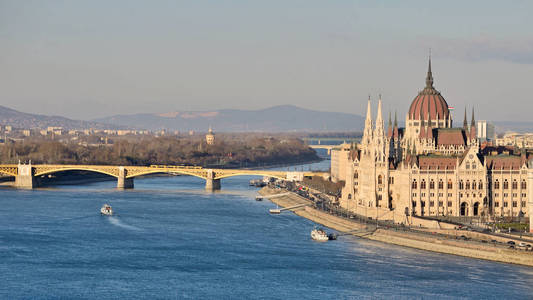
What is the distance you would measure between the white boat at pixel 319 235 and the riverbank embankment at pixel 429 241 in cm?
340

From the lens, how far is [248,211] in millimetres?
93250

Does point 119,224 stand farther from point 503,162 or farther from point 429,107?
point 503,162

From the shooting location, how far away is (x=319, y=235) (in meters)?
72.9

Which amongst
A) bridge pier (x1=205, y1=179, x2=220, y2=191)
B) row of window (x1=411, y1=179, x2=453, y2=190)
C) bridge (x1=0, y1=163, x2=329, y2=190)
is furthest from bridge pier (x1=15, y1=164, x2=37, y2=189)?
row of window (x1=411, y1=179, x2=453, y2=190)

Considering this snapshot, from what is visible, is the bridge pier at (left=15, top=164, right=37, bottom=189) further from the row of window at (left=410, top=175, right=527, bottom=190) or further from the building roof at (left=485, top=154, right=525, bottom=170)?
the building roof at (left=485, top=154, right=525, bottom=170)

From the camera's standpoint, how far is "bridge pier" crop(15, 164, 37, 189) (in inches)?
4875

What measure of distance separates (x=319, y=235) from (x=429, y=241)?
8.84m

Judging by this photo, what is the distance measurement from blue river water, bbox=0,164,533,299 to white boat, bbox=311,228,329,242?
71 centimetres

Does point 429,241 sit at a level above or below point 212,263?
above

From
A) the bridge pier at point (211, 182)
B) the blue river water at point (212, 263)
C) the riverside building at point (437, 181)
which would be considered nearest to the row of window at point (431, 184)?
the riverside building at point (437, 181)

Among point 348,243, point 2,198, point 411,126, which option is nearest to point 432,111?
point 411,126

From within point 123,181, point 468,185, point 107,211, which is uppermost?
point 468,185

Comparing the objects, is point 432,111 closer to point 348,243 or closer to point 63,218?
point 348,243

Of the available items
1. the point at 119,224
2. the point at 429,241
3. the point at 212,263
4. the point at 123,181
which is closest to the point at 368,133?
the point at 429,241
